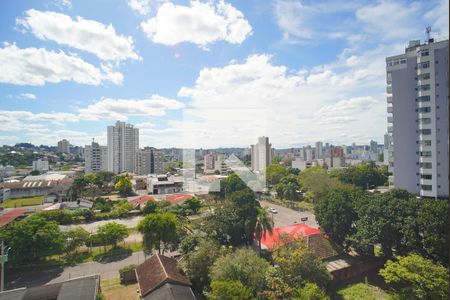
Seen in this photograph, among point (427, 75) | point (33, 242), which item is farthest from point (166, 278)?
point (427, 75)

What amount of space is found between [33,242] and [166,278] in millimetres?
7689

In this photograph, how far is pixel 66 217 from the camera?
1920cm

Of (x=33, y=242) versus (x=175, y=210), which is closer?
(x=33, y=242)

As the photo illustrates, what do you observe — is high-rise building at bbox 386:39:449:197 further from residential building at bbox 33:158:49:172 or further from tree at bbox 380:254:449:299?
residential building at bbox 33:158:49:172

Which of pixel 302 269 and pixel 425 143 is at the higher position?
pixel 425 143

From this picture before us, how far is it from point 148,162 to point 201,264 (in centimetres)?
4556

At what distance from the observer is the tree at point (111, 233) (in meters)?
13.7

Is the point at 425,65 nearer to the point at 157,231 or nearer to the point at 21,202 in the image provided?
the point at 157,231

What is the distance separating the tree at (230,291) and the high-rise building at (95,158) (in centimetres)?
5010

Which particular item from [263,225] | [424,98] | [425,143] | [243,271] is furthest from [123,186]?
[424,98]

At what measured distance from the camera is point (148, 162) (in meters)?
52.2

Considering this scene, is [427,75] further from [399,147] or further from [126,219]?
[126,219]

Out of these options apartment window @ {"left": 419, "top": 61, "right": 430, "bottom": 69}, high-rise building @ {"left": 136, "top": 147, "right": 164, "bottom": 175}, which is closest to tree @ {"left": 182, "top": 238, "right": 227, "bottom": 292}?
apartment window @ {"left": 419, "top": 61, "right": 430, "bottom": 69}

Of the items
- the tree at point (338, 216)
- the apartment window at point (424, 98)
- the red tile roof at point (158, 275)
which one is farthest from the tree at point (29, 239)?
the apartment window at point (424, 98)
